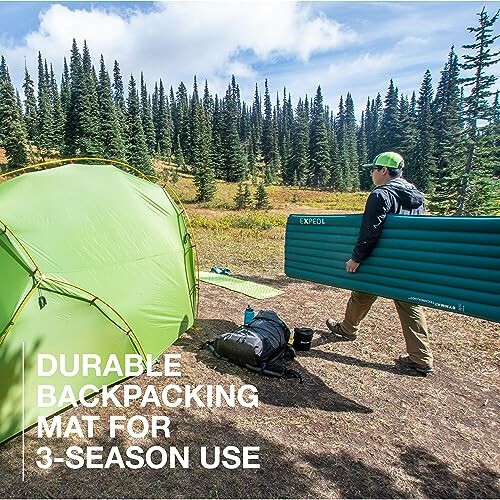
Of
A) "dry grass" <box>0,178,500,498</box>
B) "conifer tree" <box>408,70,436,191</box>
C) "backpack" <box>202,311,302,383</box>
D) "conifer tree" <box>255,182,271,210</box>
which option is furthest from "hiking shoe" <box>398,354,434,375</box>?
"conifer tree" <box>408,70,436,191</box>

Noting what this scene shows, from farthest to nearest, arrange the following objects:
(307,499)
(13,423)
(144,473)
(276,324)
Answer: (276,324)
(13,423)
(144,473)
(307,499)

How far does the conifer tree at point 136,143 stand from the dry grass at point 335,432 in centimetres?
4481

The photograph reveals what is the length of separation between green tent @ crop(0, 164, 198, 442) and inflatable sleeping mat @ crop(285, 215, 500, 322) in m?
2.47

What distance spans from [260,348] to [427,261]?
2322 mm

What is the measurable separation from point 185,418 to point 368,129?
126 metres

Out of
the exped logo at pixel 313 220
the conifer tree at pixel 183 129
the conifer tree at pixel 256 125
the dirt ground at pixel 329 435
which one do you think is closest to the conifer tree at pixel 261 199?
the exped logo at pixel 313 220

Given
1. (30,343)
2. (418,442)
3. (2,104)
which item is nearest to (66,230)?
(30,343)

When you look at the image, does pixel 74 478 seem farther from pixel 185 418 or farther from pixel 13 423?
pixel 185 418

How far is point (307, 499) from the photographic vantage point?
129 inches

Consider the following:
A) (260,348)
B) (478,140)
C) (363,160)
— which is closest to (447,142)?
(478,140)

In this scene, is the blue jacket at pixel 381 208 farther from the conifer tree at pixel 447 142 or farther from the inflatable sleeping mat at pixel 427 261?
the conifer tree at pixel 447 142

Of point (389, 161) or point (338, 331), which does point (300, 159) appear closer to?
point (338, 331)

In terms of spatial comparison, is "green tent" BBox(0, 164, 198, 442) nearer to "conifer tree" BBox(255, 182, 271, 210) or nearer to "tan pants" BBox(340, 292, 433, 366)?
"tan pants" BBox(340, 292, 433, 366)

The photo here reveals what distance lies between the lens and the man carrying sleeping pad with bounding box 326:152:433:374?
4.92 metres
